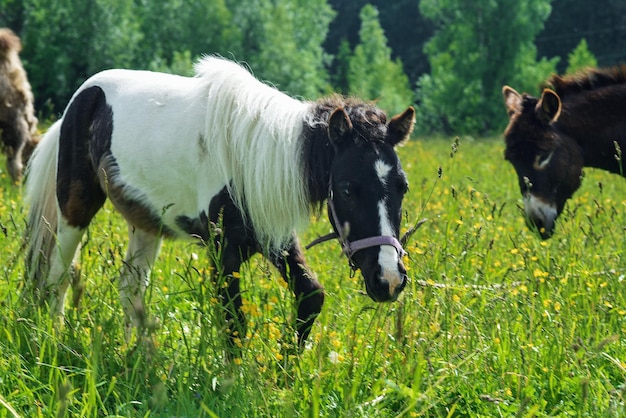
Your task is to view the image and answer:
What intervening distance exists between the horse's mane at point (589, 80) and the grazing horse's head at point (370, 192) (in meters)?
2.86

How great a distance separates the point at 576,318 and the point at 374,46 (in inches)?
1866

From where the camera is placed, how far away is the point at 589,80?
5797 mm

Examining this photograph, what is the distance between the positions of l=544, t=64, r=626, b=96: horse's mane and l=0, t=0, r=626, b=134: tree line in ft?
53.9

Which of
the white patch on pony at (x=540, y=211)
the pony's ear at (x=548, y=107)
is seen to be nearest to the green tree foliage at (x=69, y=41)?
the pony's ear at (x=548, y=107)

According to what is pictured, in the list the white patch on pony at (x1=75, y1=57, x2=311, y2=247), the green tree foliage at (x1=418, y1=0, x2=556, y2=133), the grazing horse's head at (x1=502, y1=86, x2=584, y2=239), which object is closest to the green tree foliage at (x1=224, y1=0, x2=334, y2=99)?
the green tree foliage at (x1=418, y1=0, x2=556, y2=133)

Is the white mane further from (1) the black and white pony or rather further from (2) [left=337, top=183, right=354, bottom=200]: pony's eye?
(2) [left=337, top=183, right=354, bottom=200]: pony's eye

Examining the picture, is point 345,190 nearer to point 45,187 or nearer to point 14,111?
point 45,187

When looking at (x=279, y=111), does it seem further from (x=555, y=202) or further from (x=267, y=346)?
(x=555, y=202)

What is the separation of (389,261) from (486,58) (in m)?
34.5

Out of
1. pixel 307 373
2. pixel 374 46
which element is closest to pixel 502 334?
pixel 307 373

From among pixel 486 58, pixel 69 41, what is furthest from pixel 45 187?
pixel 486 58

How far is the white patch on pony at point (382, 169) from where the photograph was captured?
3164mm

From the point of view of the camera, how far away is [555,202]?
5531 millimetres

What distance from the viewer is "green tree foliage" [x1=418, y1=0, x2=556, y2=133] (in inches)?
1389
